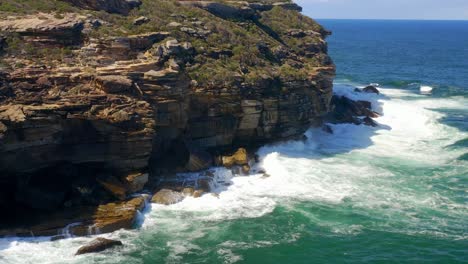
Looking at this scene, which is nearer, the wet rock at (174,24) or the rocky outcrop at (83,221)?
the rocky outcrop at (83,221)

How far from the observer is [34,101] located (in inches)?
1625

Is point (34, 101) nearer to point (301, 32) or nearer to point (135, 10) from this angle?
point (135, 10)


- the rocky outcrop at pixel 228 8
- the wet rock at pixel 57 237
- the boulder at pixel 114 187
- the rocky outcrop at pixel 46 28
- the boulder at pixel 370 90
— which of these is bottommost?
the wet rock at pixel 57 237

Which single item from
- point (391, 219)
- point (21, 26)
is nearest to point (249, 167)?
point (391, 219)

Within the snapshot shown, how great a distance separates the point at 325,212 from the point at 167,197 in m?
12.4

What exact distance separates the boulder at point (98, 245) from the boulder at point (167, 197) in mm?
7112

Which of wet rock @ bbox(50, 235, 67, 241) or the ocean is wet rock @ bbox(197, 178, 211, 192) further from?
Result: wet rock @ bbox(50, 235, 67, 241)

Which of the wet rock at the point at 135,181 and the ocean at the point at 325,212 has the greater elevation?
the wet rock at the point at 135,181

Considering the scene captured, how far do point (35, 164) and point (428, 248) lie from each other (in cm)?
2830

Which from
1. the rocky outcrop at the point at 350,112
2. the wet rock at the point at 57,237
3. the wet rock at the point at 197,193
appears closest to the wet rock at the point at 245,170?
the wet rock at the point at 197,193

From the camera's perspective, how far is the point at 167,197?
44.1 metres

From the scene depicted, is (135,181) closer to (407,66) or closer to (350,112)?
(350,112)

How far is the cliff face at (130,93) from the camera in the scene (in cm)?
4138

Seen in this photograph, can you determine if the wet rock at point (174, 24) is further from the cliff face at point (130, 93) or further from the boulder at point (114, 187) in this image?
the boulder at point (114, 187)
